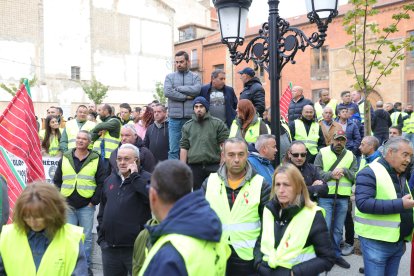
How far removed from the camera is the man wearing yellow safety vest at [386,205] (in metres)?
4.41

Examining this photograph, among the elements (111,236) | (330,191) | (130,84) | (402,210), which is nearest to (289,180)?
(402,210)

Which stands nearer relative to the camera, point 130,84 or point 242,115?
point 242,115

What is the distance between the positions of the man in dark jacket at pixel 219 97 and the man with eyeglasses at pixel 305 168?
5.68 ft

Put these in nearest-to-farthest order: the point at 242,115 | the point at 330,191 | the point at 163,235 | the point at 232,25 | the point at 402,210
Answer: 1. the point at 163,235
2. the point at 402,210
3. the point at 232,25
4. the point at 242,115
5. the point at 330,191

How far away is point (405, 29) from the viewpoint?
30516 millimetres

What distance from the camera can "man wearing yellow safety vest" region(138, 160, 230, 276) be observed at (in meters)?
2.24

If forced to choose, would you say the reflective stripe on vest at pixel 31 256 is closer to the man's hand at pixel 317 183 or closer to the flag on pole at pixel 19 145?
the flag on pole at pixel 19 145

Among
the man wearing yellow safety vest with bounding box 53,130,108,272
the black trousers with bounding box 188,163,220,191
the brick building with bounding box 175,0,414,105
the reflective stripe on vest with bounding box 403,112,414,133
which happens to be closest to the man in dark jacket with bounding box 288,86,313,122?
the black trousers with bounding box 188,163,220,191

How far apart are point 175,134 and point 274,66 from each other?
2574mm

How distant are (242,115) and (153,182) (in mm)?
4036

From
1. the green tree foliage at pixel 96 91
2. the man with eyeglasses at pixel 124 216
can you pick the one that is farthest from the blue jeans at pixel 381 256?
the green tree foliage at pixel 96 91

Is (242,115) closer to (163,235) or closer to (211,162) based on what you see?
(211,162)

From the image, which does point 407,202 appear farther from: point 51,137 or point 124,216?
point 51,137

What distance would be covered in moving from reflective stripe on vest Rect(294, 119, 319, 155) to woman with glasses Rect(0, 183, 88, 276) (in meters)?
5.86
